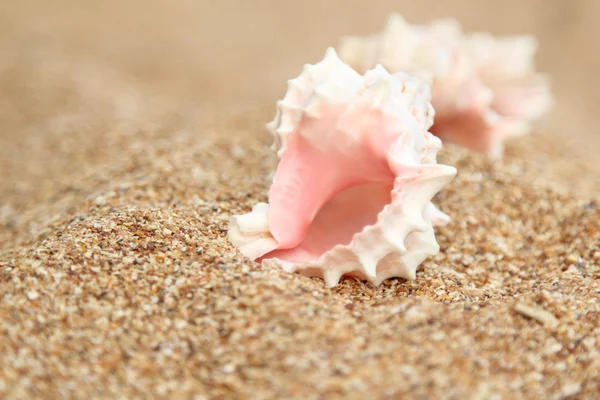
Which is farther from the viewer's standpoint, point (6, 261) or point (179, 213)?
point (179, 213)

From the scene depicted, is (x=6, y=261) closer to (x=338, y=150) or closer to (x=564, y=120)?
(x=338, y=150)

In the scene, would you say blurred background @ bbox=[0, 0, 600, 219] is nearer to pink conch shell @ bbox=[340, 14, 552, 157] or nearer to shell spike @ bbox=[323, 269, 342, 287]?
pink conch shell @ bbox=[340, 14, 552, 157]

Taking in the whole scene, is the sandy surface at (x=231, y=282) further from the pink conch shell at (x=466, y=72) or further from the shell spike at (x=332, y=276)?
the pink conch shell at (x=466, y=72)

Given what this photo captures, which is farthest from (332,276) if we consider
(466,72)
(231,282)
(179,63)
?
(179,63)

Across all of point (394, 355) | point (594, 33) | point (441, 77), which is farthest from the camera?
point (594, 33)

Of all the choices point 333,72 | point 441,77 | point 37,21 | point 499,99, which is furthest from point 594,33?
point 37,21

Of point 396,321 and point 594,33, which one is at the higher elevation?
point 594,33

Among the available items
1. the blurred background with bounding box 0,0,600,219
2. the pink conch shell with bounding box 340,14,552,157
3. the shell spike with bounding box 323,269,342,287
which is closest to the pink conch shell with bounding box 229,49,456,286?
the shell spike with bounding box 323,269,342,287

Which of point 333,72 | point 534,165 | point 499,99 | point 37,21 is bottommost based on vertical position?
point 333,72
